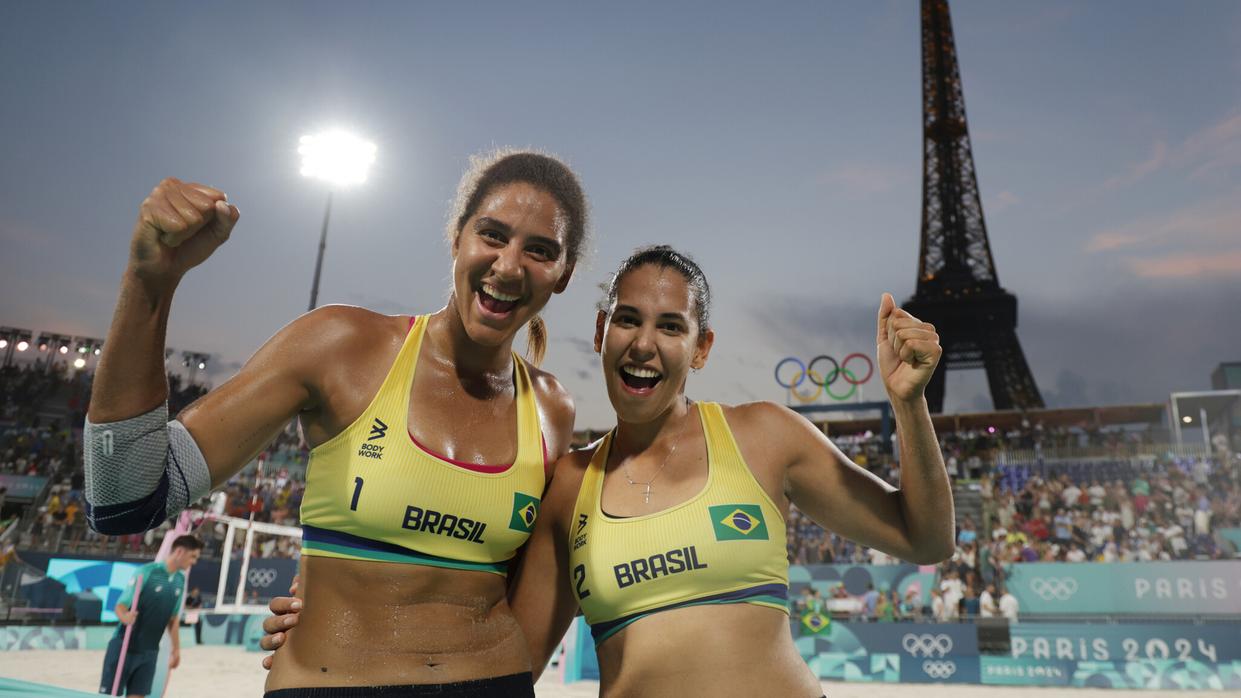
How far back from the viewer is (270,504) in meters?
25.9

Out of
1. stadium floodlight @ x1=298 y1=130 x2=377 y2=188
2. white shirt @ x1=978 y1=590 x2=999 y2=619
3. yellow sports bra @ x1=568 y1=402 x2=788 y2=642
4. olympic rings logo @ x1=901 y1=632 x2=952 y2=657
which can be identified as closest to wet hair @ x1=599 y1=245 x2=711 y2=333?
yellow sports bra @ x1=568 y1=402 x2=788 y2=642

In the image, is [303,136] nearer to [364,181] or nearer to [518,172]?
[364,181]

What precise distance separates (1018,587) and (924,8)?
49.0 meters

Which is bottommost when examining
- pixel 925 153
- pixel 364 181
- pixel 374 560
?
pixel 374 560

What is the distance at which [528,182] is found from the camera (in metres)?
2.97

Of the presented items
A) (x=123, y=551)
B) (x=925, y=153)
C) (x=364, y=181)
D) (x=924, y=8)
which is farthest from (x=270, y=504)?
(x=924, y=8)

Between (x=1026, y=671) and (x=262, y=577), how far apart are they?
16.8 m

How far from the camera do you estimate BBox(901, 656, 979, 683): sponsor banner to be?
50.2ft

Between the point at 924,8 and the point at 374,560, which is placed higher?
the point at 924,8

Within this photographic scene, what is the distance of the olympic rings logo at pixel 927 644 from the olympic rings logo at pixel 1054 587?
7.78 ft

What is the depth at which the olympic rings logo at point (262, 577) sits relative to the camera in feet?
64.0

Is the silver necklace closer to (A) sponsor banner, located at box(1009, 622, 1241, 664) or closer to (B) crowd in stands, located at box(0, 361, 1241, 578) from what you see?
(B) crowd in stands, located at box(0, 361, 1241, 578)

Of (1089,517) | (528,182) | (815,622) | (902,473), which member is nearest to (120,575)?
(815,622)

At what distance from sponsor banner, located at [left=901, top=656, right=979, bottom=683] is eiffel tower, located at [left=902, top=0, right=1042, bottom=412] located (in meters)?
27.1
